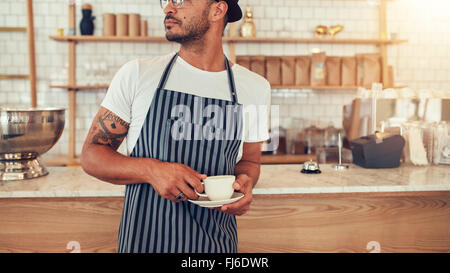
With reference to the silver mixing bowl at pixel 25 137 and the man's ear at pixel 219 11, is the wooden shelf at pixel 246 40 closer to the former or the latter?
the silver mixing bowl at pixel 25 137

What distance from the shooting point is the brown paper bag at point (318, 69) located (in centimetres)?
397

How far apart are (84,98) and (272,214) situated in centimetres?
294

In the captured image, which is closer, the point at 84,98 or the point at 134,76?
the point at 134,76

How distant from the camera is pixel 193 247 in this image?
55.1 inches

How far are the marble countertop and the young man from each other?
1.21 feet

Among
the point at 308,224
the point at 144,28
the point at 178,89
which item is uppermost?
the point at 144,28

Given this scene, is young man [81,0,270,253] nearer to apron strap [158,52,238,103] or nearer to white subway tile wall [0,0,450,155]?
apron strap [158,52,238,103]

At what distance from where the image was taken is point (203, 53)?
1522mm

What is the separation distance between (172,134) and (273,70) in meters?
Result: 2.69

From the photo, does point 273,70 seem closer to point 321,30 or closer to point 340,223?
point 321,30

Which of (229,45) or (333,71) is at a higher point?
(229,45)

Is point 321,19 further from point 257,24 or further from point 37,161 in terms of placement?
point 37,161

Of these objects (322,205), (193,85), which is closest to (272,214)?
(322,205)

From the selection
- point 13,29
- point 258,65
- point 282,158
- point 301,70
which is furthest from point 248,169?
point 13,29
